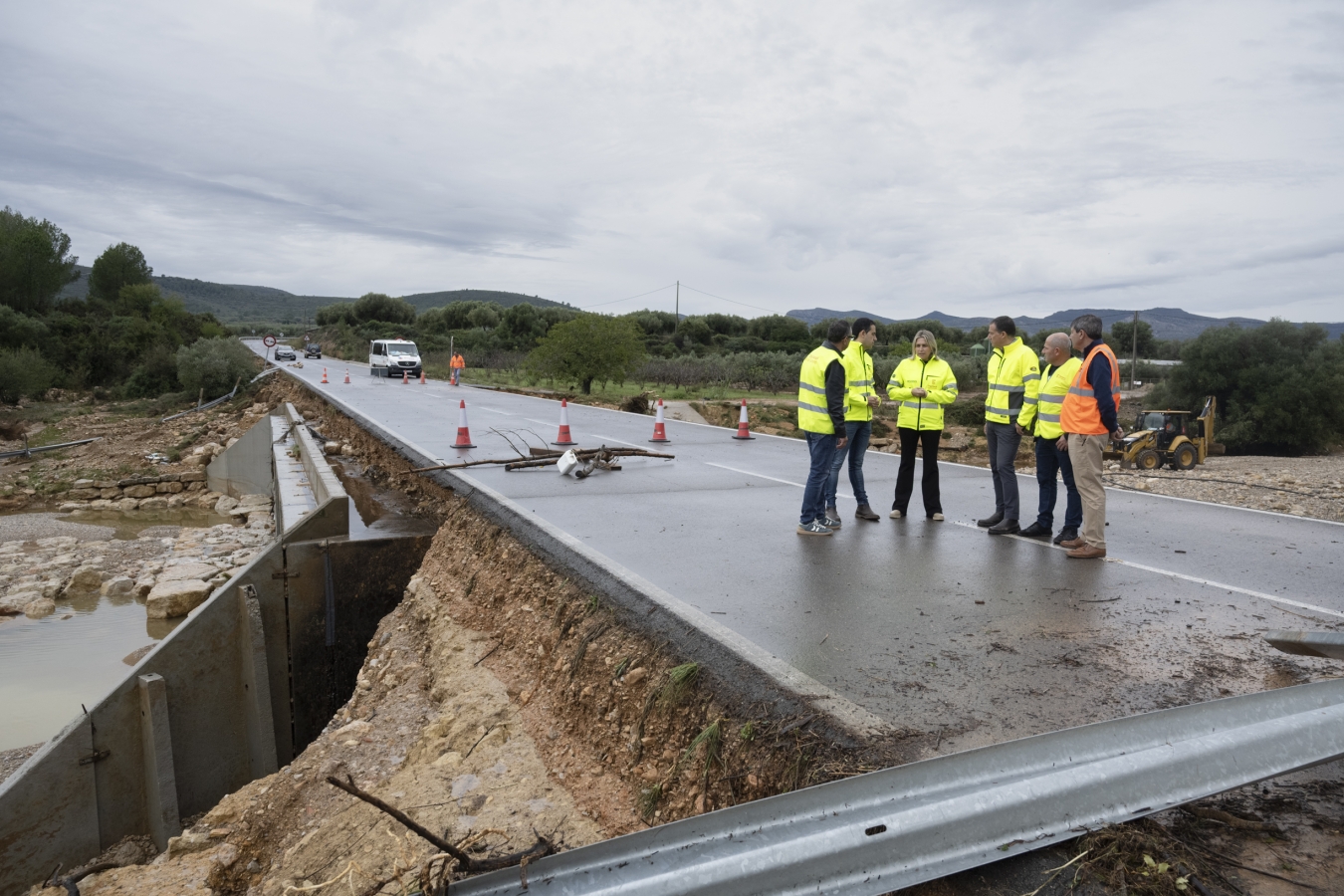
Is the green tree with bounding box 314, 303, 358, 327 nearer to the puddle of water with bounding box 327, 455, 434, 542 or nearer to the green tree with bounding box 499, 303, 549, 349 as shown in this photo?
the green tree with bounding box 499, 303, 549, 349

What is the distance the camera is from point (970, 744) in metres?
3.57

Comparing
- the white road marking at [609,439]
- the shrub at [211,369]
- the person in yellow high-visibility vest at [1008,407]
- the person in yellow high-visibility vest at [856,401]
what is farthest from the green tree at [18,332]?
the person in yellow high-visibility vest at [1008,407]

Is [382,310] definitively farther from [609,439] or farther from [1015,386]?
[1015,386]

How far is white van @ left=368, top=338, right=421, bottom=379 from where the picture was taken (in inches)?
1646

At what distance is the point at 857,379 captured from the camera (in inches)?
307

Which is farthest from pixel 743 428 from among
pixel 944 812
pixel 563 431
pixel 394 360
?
pixel 394 360

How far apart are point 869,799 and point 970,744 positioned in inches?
42.0

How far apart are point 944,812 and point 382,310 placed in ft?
386

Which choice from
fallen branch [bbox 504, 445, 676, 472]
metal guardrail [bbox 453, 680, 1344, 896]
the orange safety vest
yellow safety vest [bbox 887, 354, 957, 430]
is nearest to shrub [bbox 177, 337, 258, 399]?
fallen branch [bbox 504, 445, 676, 472]

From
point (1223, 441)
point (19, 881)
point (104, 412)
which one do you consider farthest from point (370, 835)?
point (104, 412)

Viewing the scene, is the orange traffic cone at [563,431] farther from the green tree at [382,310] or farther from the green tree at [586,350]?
the green tree at [382,310]

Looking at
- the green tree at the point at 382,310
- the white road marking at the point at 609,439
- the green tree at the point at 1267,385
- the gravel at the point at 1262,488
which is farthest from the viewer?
the green tree at the point at 382,310

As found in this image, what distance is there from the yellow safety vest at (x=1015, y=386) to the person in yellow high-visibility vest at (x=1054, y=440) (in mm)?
107

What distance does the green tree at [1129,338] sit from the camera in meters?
74.3
